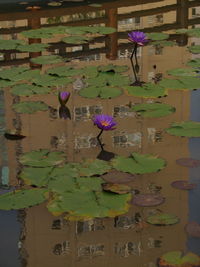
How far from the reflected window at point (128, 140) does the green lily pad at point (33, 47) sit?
185 cm

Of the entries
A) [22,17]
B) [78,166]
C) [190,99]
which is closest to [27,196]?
[78,166]

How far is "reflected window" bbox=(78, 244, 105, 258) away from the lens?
1938mm

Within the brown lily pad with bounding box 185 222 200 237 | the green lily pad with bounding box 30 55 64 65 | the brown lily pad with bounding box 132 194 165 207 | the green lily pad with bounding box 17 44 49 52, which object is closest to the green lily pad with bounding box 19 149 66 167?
the brown lily pad with bounding box 132 194 165 207

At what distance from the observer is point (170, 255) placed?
1.87 meters

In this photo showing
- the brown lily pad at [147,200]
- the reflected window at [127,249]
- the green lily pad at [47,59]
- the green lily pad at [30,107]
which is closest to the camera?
the reflected window at [127,249]

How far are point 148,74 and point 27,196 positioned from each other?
1843 millimetres

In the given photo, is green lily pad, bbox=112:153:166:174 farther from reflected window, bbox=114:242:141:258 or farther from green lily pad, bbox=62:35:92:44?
green lily pad, bbox=62:35:92:44

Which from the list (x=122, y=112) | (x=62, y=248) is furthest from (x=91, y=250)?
(x=122, y=112)

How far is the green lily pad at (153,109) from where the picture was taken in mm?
3086

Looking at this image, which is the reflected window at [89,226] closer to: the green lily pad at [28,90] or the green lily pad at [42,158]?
the green lily pad at [42,158]

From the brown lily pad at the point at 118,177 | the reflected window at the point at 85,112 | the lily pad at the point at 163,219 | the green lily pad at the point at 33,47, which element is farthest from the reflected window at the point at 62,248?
the green lily pad at the point at 33,47

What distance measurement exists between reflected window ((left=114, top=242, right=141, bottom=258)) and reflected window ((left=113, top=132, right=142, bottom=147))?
848 mm

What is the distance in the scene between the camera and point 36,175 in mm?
2443

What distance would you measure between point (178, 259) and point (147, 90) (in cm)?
178
